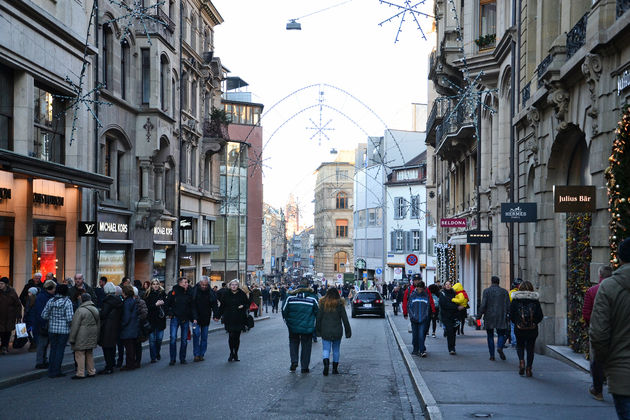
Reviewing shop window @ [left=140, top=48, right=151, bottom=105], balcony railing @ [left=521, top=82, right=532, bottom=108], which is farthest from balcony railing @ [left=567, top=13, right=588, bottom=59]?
shop window @ [left=140, top=48, right=151, bottom=105]

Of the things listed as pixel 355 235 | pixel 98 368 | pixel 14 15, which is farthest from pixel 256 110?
pixel 98 368

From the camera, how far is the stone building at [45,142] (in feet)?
63.6

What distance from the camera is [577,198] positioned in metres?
13.0

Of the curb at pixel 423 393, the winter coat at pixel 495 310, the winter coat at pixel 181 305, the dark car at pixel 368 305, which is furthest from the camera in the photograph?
the dark car at pixel 368 305

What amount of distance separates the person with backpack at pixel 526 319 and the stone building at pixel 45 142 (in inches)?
415

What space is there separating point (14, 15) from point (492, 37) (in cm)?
1633

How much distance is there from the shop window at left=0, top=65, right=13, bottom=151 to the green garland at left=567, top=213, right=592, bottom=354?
44.6 ft

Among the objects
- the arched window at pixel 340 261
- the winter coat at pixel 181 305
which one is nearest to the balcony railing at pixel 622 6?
the winter coat at pixel 181 305

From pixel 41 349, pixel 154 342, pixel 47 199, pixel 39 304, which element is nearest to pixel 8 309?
pixel 39 304

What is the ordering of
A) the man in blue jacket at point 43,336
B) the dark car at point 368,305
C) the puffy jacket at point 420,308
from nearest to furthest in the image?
the man in blue jacket at point 43,336
the puffy jacket at point 420,308
the dark car at point 368,305

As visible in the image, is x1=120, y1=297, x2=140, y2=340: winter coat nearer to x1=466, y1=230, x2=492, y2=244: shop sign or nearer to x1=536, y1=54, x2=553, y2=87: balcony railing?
x1=536, y1=54, x2=553, y2=87: balcony railing

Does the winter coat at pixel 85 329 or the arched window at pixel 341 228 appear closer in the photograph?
the winter coat at pixel 85 329

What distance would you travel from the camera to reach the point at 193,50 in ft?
131

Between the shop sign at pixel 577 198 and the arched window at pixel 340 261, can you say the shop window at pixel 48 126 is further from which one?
the arched window at pixel 340 261
